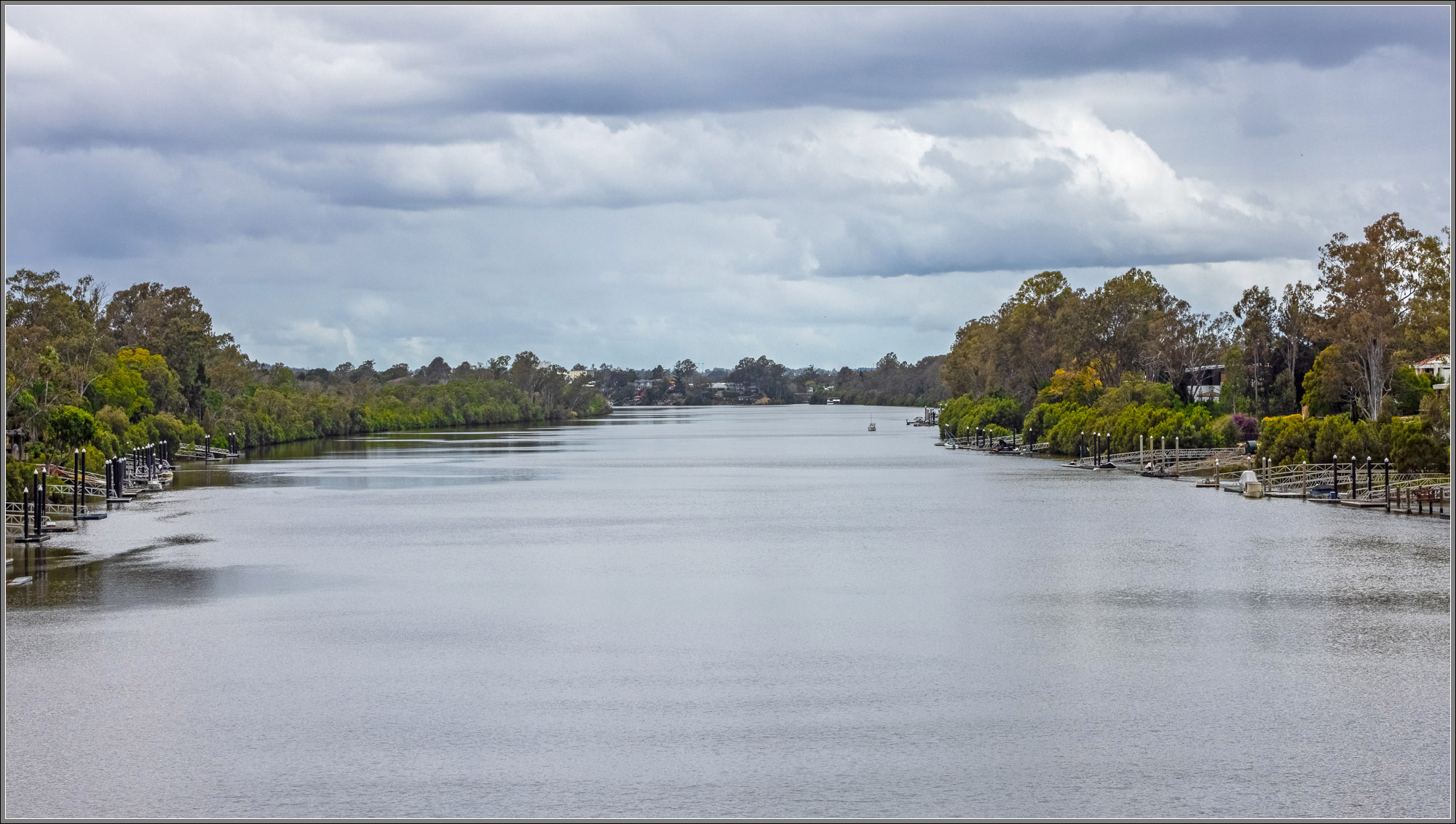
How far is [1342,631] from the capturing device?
2530cm

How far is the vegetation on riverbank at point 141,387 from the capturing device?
205 ft

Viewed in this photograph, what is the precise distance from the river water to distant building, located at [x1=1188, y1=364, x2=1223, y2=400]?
5379 centimetres

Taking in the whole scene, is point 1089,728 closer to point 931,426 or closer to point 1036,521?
point 1036,521

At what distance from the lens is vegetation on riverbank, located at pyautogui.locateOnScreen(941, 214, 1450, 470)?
62.0m

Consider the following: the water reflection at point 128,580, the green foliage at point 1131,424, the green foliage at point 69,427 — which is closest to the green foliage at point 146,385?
the green foliage at point 69,427

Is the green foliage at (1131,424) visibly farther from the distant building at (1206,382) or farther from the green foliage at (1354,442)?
the green foliage at (1354,442)

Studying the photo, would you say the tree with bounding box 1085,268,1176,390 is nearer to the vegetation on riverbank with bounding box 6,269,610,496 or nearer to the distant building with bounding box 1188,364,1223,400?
the distant building with bounding box 1188,364,1223,400

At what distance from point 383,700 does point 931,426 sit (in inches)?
6286

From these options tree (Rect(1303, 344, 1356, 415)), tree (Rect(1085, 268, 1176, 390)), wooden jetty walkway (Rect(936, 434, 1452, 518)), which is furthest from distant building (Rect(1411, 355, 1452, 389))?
tree (Rect(1085, 268, 1176, 390))

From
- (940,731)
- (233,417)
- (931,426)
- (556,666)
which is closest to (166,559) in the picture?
(556,666)

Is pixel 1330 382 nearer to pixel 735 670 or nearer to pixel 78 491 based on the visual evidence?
pixel 735 670

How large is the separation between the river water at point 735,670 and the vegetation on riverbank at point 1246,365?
595 inches

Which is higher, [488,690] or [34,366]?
[34,366]

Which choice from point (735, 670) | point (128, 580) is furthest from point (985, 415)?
point (735, 670)
